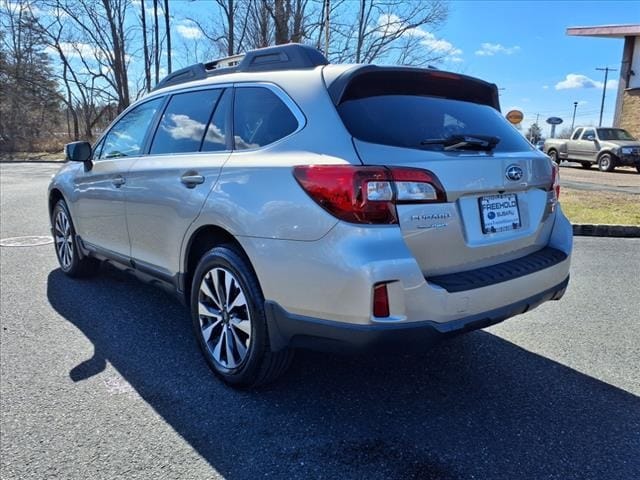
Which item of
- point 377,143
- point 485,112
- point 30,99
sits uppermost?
point 30,99

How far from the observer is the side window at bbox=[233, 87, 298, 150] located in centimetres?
271

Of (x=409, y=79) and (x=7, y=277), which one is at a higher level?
(x=409, y=79)

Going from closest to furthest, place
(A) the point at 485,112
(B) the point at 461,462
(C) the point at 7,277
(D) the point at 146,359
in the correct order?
(B) the point at 461,462 → (A) the point at 485,112 → (D) the point at 146,359 → (C) the point at 7,277

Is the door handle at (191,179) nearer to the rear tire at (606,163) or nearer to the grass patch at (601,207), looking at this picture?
the grass patch at (601,207)

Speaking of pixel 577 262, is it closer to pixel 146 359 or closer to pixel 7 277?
pixel 146 359

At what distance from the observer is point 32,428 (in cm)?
258

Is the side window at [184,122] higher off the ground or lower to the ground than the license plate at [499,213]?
higher

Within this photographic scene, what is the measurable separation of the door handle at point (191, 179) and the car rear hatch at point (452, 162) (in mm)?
965

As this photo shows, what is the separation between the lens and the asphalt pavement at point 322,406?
2316 mm

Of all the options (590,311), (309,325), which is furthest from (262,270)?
(590,311)

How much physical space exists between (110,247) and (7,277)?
68.0 inches

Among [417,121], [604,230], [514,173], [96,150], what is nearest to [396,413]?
[514,173]

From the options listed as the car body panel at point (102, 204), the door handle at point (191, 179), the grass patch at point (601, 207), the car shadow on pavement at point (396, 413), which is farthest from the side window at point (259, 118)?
the grass patch at point (601, 207)

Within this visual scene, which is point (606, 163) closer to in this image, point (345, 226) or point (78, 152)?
point (78, 152)
